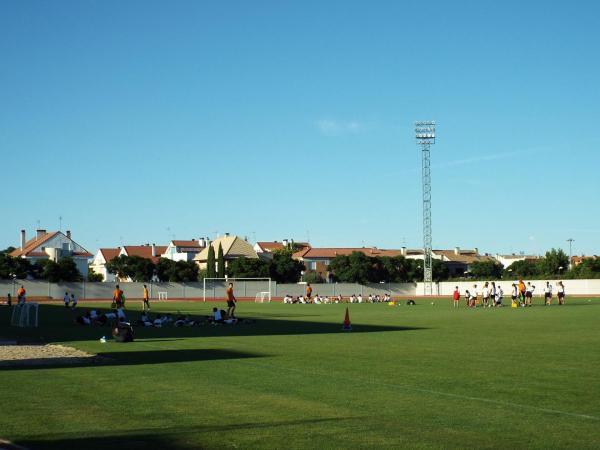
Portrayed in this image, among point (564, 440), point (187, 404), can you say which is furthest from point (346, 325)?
point (564, 440)

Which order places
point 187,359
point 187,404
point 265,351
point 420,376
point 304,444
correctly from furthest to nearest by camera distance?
1. point 265,351
2. point 187,359
3. point 420,376
4. point 187,404
5. point 304,444

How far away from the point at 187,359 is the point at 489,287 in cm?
4210

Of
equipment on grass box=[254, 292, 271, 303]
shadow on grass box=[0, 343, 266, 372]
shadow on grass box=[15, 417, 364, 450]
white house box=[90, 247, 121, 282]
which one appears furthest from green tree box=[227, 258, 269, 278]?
shadow on grass box=[15, 417, 364, 450]

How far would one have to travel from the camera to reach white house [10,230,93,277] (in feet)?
436

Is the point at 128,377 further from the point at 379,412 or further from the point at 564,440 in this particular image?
the point at 564,440

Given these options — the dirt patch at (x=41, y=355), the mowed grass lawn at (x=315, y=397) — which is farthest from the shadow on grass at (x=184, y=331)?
the mowed grass lawn at (x=315, y=397)

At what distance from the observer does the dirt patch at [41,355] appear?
1772 centimetres

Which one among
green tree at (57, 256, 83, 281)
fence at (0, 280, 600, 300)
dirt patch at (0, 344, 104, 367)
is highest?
green tree at (57, 256, 83, 281)

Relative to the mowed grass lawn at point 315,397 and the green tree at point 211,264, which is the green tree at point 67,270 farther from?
the mowed grass lawn at point 315,397

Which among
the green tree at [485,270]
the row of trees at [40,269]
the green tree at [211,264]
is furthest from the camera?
the green tree at [485,270]

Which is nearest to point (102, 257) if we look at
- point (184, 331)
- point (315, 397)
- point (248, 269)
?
point (248, 269)

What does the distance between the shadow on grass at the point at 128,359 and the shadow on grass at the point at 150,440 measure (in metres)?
8.12

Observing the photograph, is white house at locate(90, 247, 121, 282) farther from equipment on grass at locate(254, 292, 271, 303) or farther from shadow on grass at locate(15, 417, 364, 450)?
shadow on grass at locate(15, 417, 364, 450)

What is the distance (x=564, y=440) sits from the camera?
29.2ft
